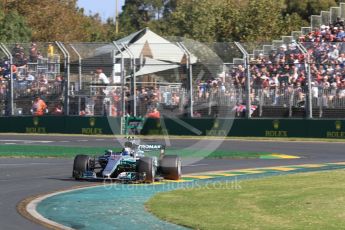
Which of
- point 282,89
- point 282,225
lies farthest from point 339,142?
point 282,225

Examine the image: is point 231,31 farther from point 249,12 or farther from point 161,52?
point 161,52

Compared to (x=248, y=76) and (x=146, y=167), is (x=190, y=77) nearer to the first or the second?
(x=248, y=76)

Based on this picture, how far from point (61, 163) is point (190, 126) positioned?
11.8 meters

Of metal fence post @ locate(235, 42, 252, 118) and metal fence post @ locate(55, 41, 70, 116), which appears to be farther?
metal fence post @ locate(55, 41, 70, 116)

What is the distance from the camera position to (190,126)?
110 feet

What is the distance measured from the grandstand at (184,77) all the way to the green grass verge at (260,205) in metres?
14.5

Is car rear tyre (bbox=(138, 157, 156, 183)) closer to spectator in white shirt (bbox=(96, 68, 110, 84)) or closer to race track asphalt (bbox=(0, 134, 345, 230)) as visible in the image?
race track asphalt (bbox=(0, 134, 345, 230))

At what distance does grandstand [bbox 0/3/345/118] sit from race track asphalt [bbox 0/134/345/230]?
2.00 m

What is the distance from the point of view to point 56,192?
15859 mm

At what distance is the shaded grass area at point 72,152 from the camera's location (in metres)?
24.7

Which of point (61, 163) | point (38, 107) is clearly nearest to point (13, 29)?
point (38, 107)

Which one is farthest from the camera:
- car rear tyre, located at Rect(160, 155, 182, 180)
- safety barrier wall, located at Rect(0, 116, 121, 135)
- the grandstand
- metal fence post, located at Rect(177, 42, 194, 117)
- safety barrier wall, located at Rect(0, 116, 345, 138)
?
safety barrier wall, located at Rect(0, 116, 121, 135)

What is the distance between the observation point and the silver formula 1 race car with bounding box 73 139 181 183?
1734 centimetres

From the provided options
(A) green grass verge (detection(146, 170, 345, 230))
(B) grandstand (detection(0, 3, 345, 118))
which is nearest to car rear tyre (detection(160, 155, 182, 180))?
(A) green grass verge (detection(146, 170, 345, 230))
